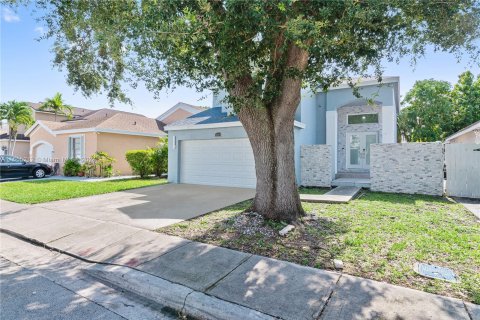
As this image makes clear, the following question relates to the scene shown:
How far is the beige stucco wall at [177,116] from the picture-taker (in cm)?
2359

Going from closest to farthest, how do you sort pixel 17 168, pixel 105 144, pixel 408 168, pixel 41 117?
pixel 408 168 < pixel 17 168 < pixel 105 144 < pixel 41 117

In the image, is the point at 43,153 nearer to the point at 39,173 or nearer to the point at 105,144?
the point at 39,173

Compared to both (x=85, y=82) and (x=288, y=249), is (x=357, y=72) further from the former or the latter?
(x=85, y=82)

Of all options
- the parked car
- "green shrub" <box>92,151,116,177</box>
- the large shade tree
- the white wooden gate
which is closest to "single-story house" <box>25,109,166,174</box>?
"green shrub" <box>92,151,116,177</box>

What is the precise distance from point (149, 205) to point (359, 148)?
1249 centimetres

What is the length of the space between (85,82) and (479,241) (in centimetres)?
986

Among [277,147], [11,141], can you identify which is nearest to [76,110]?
[11,141]

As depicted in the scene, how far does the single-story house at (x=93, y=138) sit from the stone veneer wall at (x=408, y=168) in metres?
15.7

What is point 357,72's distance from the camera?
7180 mm

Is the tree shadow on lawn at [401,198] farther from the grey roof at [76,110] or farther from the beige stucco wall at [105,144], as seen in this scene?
the grey roof at [76,110]

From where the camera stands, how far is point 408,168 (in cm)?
1035

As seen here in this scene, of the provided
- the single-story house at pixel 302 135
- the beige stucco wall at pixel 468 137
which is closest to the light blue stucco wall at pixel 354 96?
the single-story house at pixel 302 135

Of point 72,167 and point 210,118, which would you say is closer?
point 210,118

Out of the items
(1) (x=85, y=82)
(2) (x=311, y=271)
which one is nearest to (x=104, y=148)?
(1) (x=85, y=82)
